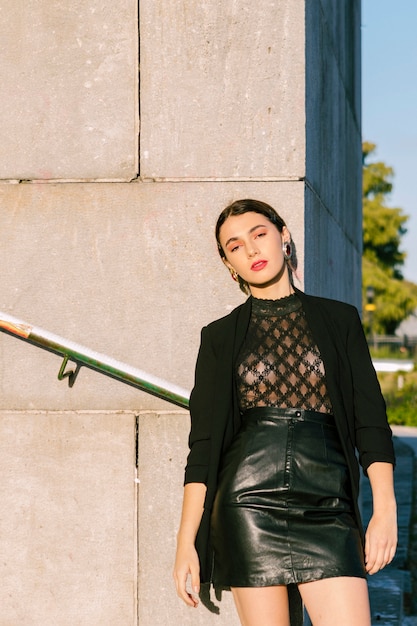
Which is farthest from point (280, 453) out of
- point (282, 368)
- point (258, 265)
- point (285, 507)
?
point (258, 265)

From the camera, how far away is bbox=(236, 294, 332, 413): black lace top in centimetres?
339

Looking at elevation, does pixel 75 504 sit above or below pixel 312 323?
below

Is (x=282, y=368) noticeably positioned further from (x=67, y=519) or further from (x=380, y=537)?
(x=67, y=519)

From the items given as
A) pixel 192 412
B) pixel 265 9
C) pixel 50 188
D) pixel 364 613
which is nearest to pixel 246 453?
pixel 192 412

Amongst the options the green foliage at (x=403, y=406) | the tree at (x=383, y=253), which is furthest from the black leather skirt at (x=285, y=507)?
the tree at (x=383, y=253)

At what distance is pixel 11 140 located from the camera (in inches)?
174

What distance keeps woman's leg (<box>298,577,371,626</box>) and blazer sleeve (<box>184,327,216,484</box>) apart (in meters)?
0.50

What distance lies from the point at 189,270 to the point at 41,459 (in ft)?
3.29

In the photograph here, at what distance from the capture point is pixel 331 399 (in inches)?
132

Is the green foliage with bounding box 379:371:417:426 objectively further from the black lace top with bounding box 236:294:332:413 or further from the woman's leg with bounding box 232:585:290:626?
the woman's leg with bounding box 232:585:290:626

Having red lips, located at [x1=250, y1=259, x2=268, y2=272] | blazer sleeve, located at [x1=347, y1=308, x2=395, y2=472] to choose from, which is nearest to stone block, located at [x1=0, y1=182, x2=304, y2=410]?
red lips, located at [x1=250, y1=259, x2=268, y2=272]

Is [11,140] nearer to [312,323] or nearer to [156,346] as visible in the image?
[156,346]

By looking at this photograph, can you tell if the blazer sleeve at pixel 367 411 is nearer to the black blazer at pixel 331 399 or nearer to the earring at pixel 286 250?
the black blazer at pixel 331 399

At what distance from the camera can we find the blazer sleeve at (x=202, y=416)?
11.3 ft
